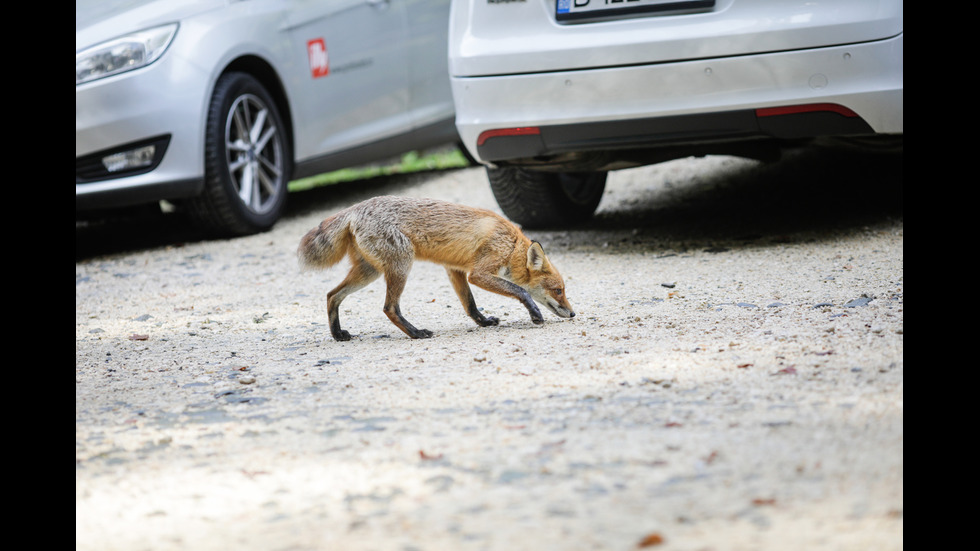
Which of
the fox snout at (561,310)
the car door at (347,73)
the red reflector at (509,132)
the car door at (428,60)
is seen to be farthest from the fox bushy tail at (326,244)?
the car door at (428,60)

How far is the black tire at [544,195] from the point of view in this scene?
23.6 ft

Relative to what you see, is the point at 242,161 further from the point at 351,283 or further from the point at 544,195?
the point at 351,283

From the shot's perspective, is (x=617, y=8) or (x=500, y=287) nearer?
(x=500, y=287)

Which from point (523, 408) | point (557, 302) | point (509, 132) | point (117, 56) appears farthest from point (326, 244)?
point (117, 56)

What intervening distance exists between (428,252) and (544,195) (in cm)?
225

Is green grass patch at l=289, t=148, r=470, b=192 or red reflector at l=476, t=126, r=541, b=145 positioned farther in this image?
green grass patch at l=289, t=148, r=470, b=192

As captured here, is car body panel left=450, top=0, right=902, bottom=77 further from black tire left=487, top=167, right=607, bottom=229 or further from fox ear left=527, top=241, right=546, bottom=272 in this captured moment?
fox ear left=527, top=241, right=546, bottom=272

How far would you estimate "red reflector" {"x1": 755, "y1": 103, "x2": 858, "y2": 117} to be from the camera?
5.58m

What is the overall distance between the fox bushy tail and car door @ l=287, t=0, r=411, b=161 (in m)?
3.52

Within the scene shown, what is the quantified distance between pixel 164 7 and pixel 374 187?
313 cm

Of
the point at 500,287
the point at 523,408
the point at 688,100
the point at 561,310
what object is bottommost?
the point at 561,310

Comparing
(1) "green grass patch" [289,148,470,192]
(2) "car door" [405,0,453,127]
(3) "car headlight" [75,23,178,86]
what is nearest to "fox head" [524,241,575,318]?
(3) "car headlight" [75,23,178,86]

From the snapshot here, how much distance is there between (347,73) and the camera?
28.0 ft

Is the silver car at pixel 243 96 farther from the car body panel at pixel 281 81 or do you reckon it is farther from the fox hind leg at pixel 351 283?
the fox hind leg at pixel 351 283
